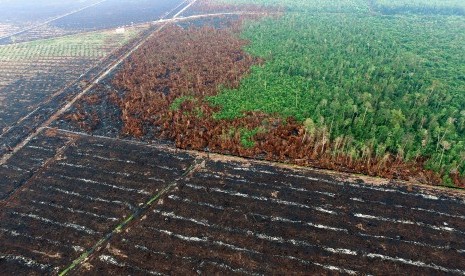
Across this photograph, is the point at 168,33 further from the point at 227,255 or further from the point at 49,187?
the point at 227,255

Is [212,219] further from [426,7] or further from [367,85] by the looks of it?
[426,7]

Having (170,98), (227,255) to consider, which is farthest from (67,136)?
(227,255)

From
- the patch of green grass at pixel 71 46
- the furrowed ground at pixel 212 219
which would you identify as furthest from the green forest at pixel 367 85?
the patch of green grass at pixel 71 46

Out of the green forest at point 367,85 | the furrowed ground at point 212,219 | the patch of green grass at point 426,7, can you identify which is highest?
the patch of green grass at point 426,7

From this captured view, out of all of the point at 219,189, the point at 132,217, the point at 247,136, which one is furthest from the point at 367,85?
the point at 132,217

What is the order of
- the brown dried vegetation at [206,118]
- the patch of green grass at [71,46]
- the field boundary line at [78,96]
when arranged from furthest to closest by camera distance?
the patch of green grass at [71,46]
the field boundary line at [78,96]
the brown dried vegetation at [206,118]

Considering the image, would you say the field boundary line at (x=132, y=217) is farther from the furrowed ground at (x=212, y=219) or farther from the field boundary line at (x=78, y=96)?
the field boundary line at (x=78, y=96)
